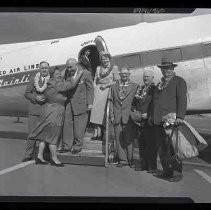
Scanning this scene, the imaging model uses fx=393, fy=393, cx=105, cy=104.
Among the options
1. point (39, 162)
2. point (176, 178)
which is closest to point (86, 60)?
point (39, 162)

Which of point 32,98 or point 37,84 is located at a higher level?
point 37,84

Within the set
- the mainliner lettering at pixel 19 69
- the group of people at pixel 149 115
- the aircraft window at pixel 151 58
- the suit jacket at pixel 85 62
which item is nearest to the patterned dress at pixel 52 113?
the suit jacket at pixel 85 62

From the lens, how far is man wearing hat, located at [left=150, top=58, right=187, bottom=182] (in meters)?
5.43

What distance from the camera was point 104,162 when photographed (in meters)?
5.73

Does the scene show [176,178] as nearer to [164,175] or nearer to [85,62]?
[164,175]

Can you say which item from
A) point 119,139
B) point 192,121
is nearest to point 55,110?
point 119,139

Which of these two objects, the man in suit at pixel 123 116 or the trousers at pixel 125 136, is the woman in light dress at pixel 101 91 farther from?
the trousers at pixel 125 136

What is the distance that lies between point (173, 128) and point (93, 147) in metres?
1.20

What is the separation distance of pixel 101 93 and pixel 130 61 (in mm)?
686

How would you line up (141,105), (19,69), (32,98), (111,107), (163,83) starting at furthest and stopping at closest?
(19,69) < (32,98) < (111,107) < (141,105) < (163,83)

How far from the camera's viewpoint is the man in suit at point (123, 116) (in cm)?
574

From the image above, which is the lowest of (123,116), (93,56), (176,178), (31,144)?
(176,178)

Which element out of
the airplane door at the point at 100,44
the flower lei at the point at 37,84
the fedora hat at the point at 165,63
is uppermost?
the airplane door at the point at 100,44

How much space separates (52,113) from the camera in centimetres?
577
